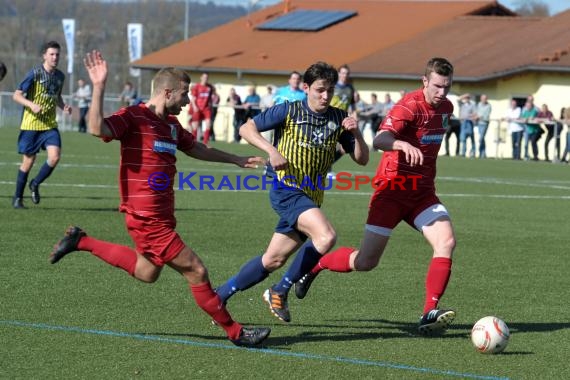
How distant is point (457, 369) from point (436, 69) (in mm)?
2365

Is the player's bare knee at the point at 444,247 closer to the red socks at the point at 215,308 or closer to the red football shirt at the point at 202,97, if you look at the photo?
the red socks at the point at 215,308

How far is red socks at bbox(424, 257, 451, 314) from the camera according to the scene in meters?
8.74

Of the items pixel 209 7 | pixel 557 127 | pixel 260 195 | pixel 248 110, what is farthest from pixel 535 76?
pixel 209 7

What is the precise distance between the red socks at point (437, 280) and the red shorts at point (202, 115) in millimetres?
26164

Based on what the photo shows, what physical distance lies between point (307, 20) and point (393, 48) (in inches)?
347

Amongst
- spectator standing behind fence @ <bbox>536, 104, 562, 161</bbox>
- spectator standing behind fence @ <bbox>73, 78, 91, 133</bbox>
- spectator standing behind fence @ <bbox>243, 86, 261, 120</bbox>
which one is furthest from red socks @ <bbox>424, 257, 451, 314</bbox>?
A: spectator standing behind fence @ <bbox>73, 78, 91, 133</bbox>

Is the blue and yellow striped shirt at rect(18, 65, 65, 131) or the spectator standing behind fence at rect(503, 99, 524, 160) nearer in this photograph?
the blue and yellow striped shirt at rect(18, 65, 65, 131)

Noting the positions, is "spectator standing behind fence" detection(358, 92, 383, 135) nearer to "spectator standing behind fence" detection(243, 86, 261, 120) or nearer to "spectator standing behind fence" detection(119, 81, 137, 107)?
"spectator standing behind fence" detection(243, 86, 261, 120)

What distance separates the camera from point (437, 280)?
8797mm

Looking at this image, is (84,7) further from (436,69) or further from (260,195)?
(436,69)

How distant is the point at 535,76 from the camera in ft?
136

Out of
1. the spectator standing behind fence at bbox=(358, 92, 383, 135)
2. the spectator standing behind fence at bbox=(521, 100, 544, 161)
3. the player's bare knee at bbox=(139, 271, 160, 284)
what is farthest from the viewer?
the spectator standing behind fence at bbox=(358, 92, 383, 135)

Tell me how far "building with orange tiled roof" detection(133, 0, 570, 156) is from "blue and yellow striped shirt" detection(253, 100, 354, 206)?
102 feet

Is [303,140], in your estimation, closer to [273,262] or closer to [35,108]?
[273,262]
